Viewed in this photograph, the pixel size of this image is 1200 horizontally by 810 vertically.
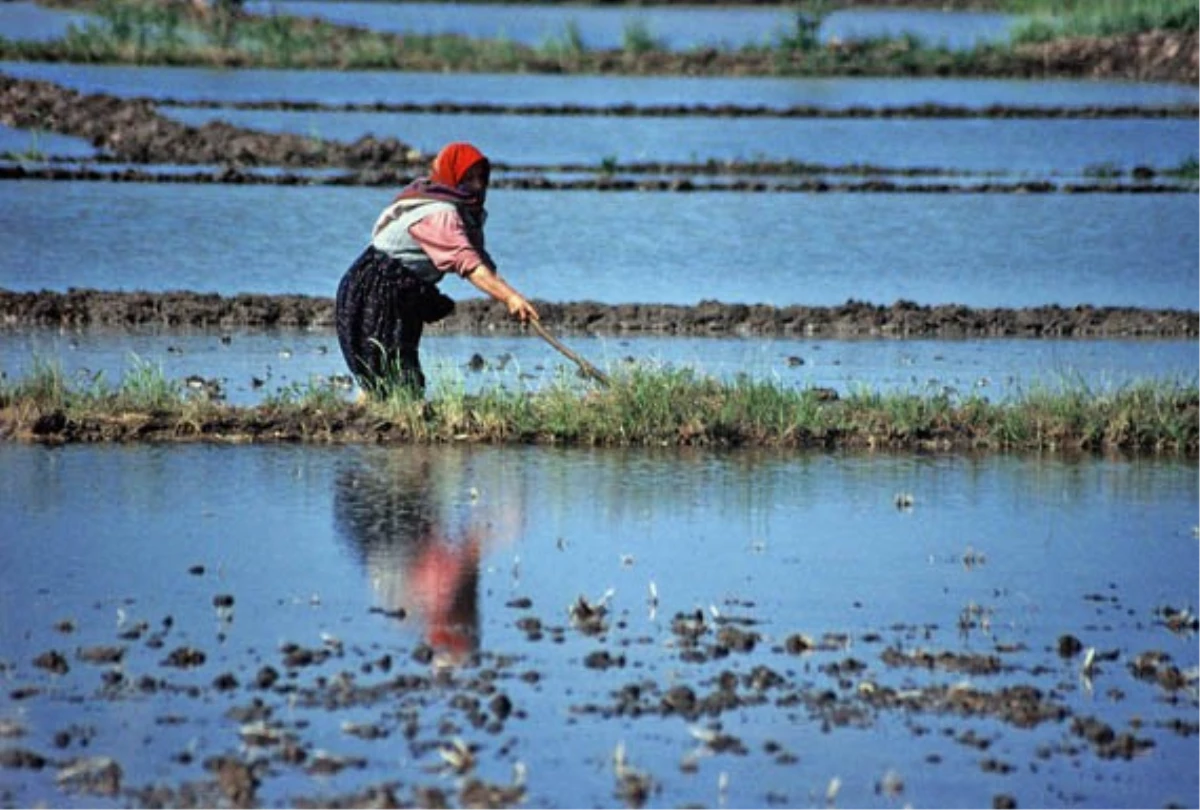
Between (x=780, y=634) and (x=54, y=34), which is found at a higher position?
(x=54, y=34)

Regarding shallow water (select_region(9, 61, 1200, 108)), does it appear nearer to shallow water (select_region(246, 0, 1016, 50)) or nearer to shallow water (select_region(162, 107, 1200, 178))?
shallow water (select_region(162, 107, 1200, 178))

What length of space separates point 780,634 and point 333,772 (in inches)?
94.7

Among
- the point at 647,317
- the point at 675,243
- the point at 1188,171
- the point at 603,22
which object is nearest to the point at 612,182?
the point at 675,243

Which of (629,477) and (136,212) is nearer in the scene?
(629,477)

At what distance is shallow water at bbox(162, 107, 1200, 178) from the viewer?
3412cm

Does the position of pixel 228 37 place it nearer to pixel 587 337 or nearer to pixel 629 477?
pixel 587 337

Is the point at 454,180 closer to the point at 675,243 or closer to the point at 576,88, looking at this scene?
the point at 675,243

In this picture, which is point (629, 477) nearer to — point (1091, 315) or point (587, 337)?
point (587, 337)

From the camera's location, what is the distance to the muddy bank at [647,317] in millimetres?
18719

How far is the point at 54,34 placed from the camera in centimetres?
5450

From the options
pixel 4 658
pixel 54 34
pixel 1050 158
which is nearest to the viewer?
pixel 4 658

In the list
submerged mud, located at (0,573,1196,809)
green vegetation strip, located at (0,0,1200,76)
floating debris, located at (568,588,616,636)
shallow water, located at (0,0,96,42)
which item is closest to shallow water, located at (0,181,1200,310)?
floating debris, located at (568,588,616,636)

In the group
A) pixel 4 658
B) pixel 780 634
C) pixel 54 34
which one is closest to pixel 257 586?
pixel 4 658

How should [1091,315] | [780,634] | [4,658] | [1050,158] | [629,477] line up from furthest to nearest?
[1050,158] < [1091,315] < [629,477] < [780,634] < [4,658]
